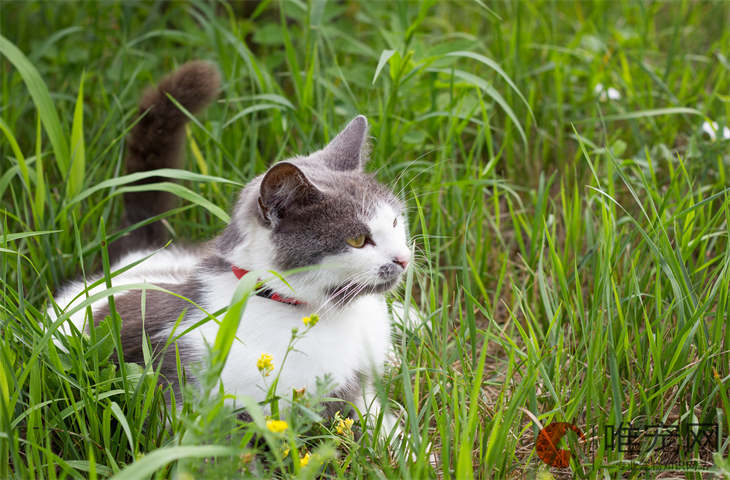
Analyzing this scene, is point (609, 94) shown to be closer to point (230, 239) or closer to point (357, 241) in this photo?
point (357, 241)

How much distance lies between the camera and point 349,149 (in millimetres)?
2068

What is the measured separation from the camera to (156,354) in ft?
6.03

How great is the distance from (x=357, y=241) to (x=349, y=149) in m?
0.40

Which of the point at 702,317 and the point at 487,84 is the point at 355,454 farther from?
the point at 487,84

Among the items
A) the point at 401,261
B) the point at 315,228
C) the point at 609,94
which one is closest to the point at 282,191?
the point at 315,228

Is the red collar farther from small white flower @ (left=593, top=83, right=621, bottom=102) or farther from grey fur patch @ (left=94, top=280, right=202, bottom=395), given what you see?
small white flower @ (left=593, top=83, right=621, bottom=102)

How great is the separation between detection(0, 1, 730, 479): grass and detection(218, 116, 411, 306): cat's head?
0.43 feet

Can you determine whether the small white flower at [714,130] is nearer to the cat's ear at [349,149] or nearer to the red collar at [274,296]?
the cat's ear at [349,149]

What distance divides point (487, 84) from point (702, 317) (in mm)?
1199

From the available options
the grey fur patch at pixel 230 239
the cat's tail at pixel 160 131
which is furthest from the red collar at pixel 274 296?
the cat's tail at pixel 160 131

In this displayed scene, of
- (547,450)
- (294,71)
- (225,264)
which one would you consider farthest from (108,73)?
(547,450)

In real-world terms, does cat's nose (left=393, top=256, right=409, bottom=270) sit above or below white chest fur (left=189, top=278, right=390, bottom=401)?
above

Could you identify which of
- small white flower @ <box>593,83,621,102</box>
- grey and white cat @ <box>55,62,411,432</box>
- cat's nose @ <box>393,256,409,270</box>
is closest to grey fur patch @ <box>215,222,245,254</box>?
grey and white cat @ <box>55,62,411,432</box>

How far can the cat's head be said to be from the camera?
1757 mm
